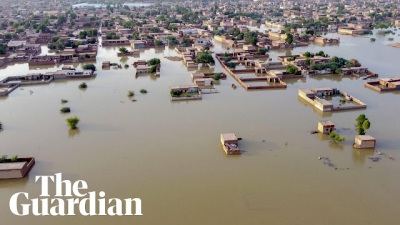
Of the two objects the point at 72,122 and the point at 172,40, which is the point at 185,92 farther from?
the point at 172,40

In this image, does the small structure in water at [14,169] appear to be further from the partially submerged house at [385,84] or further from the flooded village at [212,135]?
the partially submerged house at [385,84]

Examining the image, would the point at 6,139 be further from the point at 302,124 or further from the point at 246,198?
the point at 302,124

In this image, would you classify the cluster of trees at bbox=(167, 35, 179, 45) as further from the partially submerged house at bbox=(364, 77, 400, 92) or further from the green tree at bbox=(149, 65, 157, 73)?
the partially submerged house at bbox=(364, 77, 400, 92)

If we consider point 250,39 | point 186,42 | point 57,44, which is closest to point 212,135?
point 250,39

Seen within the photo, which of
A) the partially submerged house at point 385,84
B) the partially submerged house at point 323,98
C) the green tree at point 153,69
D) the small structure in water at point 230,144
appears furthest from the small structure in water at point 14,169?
the partially submerged house at point 385,84

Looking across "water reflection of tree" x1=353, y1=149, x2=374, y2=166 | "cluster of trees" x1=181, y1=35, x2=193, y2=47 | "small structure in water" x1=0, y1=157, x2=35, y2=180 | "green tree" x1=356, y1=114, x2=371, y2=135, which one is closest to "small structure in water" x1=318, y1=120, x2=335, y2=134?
"green tree" x1=356, y1=114, x2=371, y2=135

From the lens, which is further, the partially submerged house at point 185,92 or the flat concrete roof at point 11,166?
the partially submerged house at point 185,92
